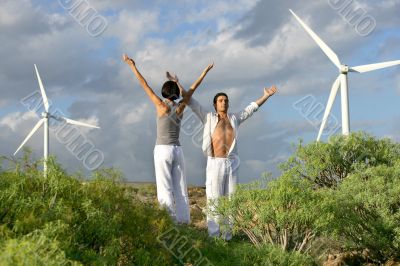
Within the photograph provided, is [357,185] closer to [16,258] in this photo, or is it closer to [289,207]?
[289,207]

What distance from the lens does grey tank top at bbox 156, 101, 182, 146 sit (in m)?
14.1

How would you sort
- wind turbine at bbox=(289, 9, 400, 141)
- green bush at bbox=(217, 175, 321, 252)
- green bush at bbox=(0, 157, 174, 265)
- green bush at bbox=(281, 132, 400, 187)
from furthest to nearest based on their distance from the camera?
1. wind turbine at bbox=(289, 9, 400, 141)
2. green bush at bbox=(281, 132, 400, 187)
3. green bush at bbox=(217, 175, 321, 252)
4. green bush at bbox=(0, 157, 174, 265)

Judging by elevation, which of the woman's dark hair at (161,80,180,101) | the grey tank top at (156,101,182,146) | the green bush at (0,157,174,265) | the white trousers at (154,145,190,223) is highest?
the woman's dark hair at (161,80,180,101)

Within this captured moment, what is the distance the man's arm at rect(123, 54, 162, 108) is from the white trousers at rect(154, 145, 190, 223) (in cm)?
92

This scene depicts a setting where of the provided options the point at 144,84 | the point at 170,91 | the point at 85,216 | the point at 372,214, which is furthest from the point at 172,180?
the point at 372,214

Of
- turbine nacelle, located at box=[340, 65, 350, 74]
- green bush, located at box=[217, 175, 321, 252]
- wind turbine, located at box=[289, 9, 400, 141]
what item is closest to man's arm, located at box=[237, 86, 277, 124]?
green bush, located at box=[217, 175, 321, 252]

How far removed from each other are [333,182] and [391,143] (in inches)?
94.5

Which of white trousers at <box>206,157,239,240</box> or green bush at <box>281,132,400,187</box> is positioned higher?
green bush at <box>281,132,400,187</box>

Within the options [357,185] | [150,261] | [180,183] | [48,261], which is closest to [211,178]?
[180,183]

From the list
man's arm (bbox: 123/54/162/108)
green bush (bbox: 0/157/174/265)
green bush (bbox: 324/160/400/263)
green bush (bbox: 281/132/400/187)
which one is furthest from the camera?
green bush (bbox: 281/132/400/187)

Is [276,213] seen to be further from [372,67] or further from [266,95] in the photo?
[372,67]

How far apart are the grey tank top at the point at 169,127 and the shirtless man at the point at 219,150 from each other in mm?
538

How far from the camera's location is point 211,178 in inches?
576

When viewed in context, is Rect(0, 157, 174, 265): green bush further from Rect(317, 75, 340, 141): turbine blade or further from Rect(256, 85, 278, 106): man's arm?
Rect(317, 75, 340, 141): turbine blade
